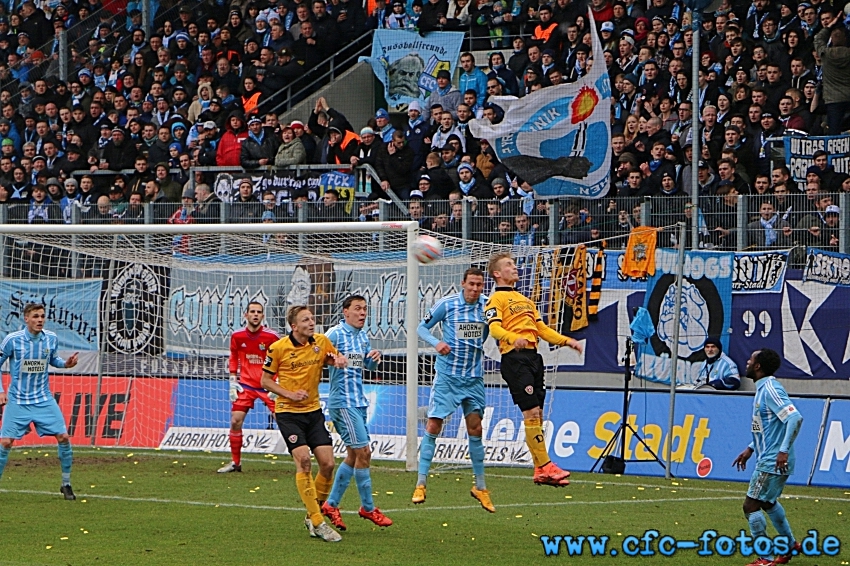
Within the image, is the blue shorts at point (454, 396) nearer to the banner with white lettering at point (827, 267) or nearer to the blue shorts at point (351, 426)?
→ the blue shorts at point (351, 426)

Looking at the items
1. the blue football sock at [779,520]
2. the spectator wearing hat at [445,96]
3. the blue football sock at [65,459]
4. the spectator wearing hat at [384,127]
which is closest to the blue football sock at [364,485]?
the blue football sock at [779,520]

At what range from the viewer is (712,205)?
56.0ft

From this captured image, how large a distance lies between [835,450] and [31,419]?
28.2ft

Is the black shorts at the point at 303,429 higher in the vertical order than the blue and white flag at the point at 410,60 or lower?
lower

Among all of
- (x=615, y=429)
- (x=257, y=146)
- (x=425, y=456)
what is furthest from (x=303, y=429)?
(x=257, y=146)

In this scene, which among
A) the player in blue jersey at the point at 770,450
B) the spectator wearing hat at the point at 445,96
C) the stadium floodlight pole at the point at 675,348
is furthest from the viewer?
the spectator wearing hat at the point at 445,96

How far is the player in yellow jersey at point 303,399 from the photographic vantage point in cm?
1059

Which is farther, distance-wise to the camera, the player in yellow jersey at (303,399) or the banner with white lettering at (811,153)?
the banner with white lettering at (811,153)

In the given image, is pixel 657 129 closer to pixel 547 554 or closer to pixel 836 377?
pixel 836 377

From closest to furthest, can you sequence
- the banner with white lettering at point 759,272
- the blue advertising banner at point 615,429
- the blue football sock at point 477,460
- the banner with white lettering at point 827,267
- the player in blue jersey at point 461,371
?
the blue football sock at point 477,460 < the player in blue jersey at point 461,371 < the blue advertising banner at point 615,429 < the banner with white lettering at point 827,267 < the banner with white lettering at point 759,272

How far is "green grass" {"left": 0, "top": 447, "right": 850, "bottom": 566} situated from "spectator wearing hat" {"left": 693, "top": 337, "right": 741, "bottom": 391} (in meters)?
2.45

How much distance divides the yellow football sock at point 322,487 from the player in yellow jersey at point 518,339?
5.83ft

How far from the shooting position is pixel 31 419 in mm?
13516

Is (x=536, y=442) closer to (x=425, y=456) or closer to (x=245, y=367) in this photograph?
(x=425, y=456)
